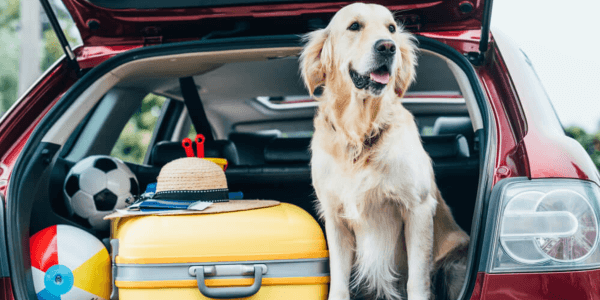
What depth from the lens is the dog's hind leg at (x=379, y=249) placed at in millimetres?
1624

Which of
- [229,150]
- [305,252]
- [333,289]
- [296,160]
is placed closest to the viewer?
[305,252]

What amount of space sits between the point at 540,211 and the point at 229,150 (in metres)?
1.63

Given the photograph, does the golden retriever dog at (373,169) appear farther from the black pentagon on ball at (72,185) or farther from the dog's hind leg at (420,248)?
the black pentagon on ball at (72,185)

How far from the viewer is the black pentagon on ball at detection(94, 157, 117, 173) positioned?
78.2 inches

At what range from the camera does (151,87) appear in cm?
236

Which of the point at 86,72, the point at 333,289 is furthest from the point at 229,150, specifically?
the point at 333,289

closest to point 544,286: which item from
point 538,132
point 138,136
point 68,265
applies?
point 538,132

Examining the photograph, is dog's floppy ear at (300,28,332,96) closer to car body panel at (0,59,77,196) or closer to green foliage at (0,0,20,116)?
car body panel at (0,59,77,196)

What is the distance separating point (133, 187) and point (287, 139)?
2.48 ft

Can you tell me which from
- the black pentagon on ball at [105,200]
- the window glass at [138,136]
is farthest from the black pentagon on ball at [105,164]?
the window glass at [138,136]

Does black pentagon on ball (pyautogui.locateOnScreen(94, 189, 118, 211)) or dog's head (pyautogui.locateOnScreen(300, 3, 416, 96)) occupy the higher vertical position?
dog's head (pyautogui.locateOnScreen(300, 3, 416, 96))

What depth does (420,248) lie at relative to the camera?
5.06ft

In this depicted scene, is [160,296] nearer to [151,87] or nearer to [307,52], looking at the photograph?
[307,52]

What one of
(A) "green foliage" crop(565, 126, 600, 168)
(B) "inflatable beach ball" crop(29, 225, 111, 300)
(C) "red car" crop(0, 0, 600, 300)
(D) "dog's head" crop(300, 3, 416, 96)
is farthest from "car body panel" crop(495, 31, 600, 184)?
(A) "green foliage" crop(565, 126, 600, 168)
